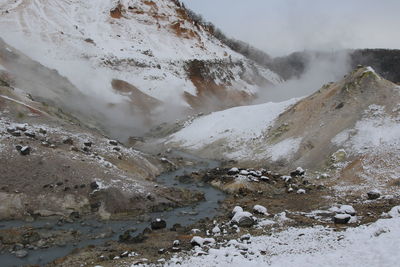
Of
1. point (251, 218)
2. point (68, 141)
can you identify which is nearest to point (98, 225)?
point (251, 218)

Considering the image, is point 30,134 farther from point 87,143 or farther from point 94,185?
point 94,185

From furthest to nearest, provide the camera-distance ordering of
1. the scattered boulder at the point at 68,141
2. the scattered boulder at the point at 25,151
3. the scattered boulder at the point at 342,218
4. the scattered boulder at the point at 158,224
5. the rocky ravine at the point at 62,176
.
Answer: the scattered boulder at the point at 68,141 < the scattered boulder at the point at 25,151 < the rocky ravine at the point at 62,176 < the scattered boulder at the point at 158,224 < the scattered boulder at the point at 342,218

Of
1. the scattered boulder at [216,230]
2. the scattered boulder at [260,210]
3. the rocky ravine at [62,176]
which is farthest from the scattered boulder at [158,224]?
the scattered boulder at [260,210]

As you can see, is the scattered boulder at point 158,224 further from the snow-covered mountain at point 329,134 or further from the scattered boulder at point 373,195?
the snow-covered mountain at point 329,134

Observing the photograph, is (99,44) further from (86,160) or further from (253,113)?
(86,160)

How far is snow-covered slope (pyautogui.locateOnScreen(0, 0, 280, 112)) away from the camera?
7194 centimetres

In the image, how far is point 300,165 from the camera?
34062mm

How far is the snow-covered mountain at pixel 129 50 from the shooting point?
7156cm

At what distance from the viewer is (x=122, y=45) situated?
8538 cm

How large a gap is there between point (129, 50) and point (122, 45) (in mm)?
2408

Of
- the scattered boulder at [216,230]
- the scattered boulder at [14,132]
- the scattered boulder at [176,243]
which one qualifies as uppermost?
the scattered boulder at [14,132]

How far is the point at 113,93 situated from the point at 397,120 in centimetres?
5064

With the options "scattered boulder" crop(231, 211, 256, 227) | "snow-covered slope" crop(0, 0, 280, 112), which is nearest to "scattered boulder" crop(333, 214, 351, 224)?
"scattered boulder" crop(231, 211, 256, 227)

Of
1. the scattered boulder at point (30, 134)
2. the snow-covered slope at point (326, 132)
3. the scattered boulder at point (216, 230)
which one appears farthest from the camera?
the snow-covered slope at point (326, 132)
